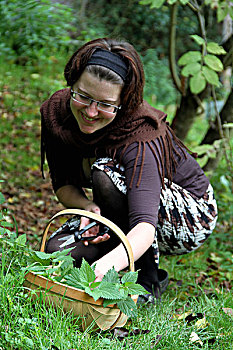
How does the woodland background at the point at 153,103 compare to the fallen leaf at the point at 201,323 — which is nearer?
the fallen leaf at the point at 201,323

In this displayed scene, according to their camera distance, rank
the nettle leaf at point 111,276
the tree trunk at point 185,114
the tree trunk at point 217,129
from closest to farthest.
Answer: the nettle leaf at point 111,276, the tree trunk at point 217,129, the tree trunk at point 185,114

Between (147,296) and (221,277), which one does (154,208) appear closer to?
(147,296)

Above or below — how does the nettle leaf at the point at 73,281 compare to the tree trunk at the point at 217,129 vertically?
above

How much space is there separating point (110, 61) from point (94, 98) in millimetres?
167

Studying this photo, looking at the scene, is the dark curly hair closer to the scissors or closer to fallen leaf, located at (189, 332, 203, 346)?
the scissors

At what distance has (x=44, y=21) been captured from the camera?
6.16 meters

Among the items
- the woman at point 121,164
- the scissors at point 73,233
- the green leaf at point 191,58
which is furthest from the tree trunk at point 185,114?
the scissors at point 73,233

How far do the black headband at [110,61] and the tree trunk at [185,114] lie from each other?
74.6 inches

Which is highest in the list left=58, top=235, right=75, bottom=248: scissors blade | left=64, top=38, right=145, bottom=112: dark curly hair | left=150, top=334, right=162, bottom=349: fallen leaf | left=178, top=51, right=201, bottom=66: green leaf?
left=64, top=38, right=145, bottom=112: dark curly hair

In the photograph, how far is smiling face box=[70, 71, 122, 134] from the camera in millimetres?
1873

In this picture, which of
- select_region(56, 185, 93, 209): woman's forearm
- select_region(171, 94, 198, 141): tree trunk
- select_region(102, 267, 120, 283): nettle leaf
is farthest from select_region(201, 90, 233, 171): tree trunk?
select_region(102, 267, 120, 283): nettle leaf

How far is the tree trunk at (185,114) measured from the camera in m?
3.75

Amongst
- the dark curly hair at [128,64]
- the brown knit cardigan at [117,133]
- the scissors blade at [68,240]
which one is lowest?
the scissors blade at [68,240]

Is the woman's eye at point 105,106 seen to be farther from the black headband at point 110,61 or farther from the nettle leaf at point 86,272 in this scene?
the nettle leaf at point 86,272
